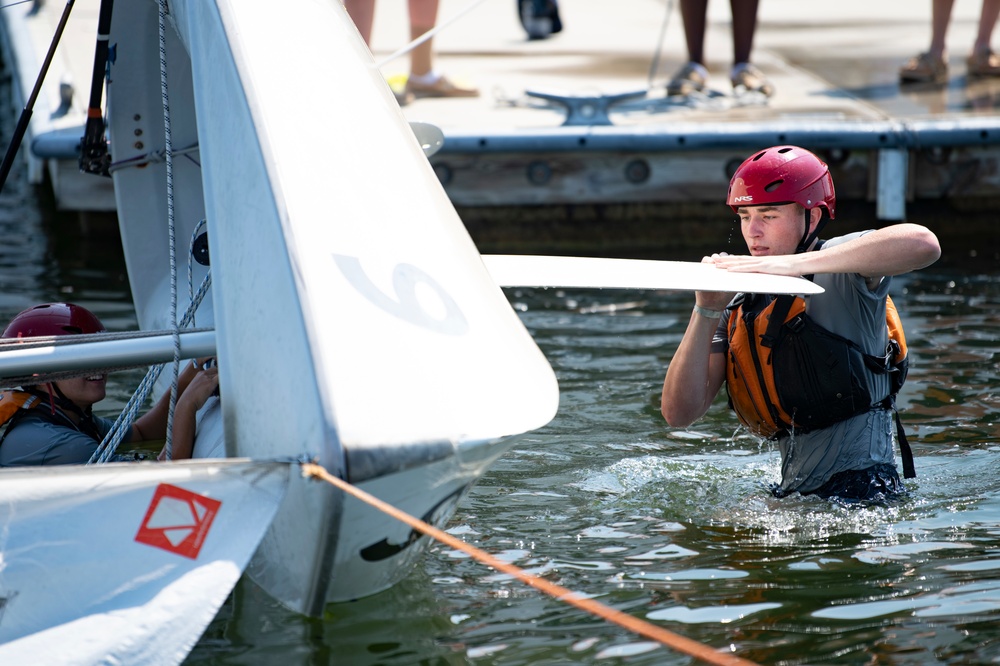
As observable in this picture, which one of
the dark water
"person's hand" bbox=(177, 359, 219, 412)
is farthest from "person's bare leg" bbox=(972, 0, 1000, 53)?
"person's hand" bbox=(177, 359, 219, 412)

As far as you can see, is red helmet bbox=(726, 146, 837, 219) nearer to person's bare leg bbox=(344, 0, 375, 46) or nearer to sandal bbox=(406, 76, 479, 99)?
person's bare leg bbox=(344, 0, 375, 46)

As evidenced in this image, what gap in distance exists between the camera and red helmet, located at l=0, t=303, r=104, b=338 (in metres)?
3.38

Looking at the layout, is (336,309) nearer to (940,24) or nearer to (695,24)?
(695,24)

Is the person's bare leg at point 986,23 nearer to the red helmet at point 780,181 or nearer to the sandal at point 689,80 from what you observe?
the sandal at point 689,80

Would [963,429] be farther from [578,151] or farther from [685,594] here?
[578,151]

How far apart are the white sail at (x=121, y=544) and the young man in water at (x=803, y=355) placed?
Result: 1413 mm

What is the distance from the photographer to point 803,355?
3.21m

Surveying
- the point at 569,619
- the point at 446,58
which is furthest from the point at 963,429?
the point at 446,58

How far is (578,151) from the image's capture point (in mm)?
6613

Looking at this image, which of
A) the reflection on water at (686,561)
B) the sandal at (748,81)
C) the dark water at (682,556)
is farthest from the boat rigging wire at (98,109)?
the sandal at (748,81)

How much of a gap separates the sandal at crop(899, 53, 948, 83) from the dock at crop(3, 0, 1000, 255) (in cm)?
10

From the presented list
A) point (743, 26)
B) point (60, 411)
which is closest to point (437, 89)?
point (743, 26)

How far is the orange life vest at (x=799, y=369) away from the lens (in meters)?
3.20

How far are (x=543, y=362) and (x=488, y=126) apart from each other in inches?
167
